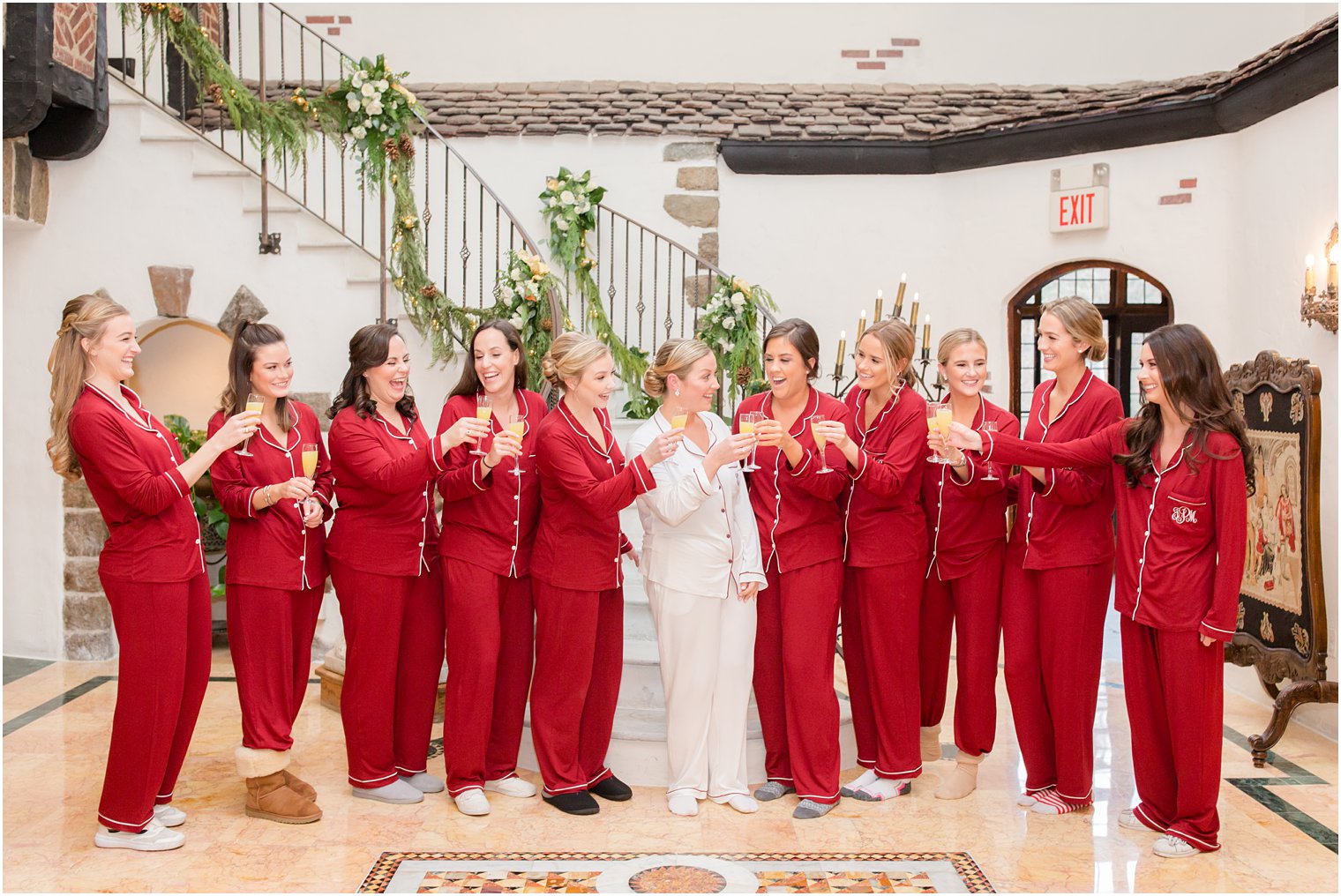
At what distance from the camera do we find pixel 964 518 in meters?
4.08

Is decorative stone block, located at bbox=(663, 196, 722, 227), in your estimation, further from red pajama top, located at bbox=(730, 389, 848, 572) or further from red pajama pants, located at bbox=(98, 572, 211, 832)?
red pajama pants, located at bbox=(98, 572, 211, 832)

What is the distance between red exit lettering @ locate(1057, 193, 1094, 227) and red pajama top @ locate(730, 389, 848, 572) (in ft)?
12.3

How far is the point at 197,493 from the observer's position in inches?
255

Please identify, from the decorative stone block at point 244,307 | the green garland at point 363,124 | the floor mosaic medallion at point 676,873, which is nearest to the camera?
the floor mosaic medallion at point 676,873

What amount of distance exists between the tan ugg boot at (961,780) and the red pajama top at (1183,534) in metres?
0.86

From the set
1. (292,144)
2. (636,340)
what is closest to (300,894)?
(292,144)

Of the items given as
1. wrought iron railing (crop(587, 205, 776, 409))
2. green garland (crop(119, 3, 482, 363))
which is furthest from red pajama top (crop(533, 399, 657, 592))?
wrought iron railing (crop(587, 205, 776, 409))

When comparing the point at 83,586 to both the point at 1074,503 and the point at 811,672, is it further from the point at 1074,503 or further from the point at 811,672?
the point at 1074,503

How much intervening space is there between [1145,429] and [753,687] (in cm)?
161

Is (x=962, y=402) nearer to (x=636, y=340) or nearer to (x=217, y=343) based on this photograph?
(x=636, y=340)

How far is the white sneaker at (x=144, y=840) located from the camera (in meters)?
3.64

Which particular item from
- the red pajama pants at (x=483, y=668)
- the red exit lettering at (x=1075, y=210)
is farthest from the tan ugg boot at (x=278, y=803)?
the red exit lettering at (x=1075, y=210)

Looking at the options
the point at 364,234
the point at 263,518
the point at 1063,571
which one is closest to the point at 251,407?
the point at 263,518

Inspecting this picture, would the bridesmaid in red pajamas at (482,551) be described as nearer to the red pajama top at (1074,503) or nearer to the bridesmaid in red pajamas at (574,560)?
the bridesmaid in red pajamas at (574,560)
